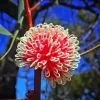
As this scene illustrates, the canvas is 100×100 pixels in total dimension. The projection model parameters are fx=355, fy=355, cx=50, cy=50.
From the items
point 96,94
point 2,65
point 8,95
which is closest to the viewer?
point 8,95

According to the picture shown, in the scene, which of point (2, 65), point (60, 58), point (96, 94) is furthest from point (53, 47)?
point (96, 94)

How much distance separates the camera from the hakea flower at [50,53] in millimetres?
440

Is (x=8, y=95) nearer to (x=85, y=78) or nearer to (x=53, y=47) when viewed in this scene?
(x=53, y=47)

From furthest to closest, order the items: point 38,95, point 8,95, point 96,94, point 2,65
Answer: point 96,94
point 2,65
point 8,95
point 38,95

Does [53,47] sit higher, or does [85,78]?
[85,78]

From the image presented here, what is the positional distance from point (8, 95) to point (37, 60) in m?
1.64

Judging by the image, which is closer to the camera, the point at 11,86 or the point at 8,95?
the point at 8,95

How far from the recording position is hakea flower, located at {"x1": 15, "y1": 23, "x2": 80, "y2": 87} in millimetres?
440

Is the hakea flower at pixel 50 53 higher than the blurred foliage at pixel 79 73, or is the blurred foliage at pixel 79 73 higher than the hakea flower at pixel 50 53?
the blurred foliage at pixel 79 73

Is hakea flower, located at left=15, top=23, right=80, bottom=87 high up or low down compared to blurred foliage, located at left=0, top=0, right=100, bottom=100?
down

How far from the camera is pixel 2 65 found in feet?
7.50

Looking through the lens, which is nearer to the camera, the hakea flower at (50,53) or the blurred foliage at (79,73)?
the hakea flower at (50,53)

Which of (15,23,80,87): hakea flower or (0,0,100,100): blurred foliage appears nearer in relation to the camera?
(15,23,80,87): hakea flower

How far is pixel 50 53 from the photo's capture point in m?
0.44
